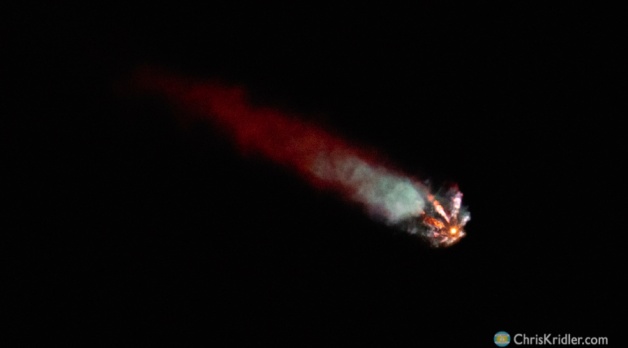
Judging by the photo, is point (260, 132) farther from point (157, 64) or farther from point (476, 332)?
point (476, 332)

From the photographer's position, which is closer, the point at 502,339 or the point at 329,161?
the point at 329,161

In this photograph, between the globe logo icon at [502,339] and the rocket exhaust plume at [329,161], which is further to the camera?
the globe logo icon at [502,339]

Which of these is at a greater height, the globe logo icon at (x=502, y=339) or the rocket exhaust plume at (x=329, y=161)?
the rocket exhaust plume at (x=329, y=161)

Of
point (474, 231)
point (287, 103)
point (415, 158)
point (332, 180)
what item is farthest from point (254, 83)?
point (474, 231)

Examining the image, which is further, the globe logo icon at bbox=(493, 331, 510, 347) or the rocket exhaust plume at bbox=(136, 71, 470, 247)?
the globe logo icon at bbox=(493, 331, 510, 347)
